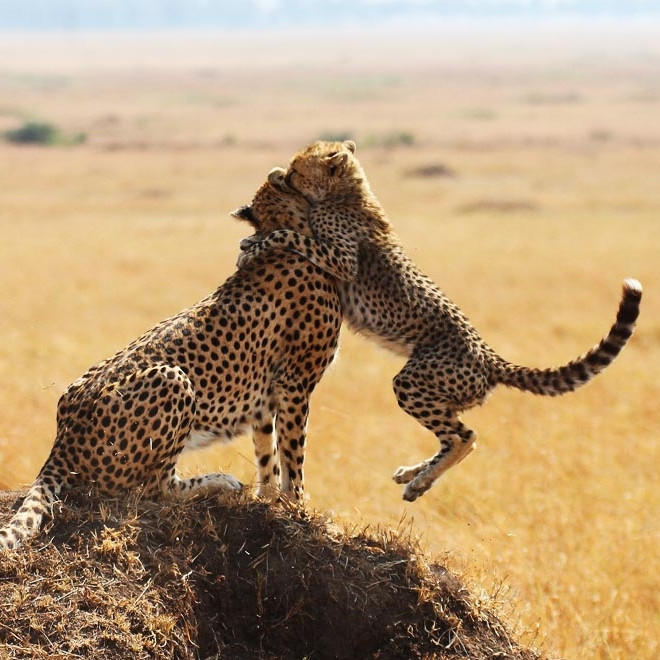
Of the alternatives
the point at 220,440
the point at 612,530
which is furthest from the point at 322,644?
the point at 612,530

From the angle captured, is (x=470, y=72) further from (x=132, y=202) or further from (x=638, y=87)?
(x=132, y=202)

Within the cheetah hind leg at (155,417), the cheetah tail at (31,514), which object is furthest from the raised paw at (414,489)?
the cheetah tail at (31,514)

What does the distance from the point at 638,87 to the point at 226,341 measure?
101604mm

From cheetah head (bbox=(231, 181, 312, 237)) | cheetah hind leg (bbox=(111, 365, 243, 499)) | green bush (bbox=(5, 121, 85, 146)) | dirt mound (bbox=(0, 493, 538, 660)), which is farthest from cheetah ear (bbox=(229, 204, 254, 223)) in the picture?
green bush (bbox=(5, 121, 85, 146))

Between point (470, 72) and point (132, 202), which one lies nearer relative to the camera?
point (132, 202)

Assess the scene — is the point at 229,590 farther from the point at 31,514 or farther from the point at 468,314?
the point at 468,314

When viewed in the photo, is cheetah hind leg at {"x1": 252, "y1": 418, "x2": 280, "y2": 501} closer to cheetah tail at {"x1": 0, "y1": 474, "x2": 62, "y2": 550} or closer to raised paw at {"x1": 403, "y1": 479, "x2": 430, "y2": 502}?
raised paw at {"x1": 403, "y1": 479, "x2": 430, "y2": 502}

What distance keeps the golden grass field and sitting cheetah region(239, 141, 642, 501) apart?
0.26 m

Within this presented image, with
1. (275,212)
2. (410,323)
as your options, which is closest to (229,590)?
(410,323)

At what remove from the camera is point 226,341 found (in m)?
4.11

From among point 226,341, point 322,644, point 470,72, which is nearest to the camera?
point 322,644

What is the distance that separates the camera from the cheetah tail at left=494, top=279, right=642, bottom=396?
4137 millimetres

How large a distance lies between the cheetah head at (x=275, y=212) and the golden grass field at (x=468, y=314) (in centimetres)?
66

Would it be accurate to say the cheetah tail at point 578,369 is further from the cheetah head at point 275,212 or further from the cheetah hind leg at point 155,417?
the cheetah hind leg at point 155,417
